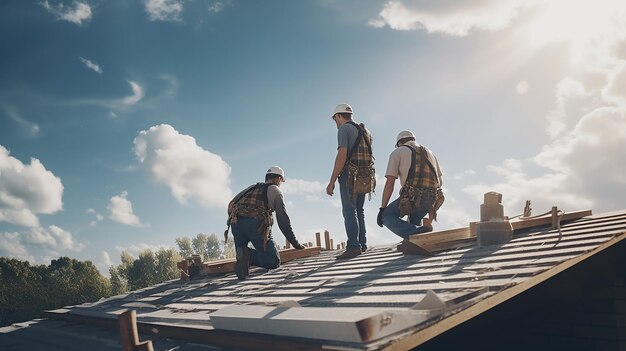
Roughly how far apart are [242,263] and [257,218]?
702 mm

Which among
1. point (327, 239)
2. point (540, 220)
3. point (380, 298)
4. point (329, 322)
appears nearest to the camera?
point (329, 322)

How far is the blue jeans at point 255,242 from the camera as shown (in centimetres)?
650

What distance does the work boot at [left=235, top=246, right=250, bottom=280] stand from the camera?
6.47 metres

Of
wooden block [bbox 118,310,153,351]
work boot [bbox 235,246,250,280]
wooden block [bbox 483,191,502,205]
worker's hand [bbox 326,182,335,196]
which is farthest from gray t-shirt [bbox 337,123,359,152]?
wooden block [bbox 118,310,153,351]

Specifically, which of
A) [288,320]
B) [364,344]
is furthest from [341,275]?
[364,344]

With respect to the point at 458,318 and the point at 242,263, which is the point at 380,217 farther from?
the point at 458,318

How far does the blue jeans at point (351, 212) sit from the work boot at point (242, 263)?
152 cm

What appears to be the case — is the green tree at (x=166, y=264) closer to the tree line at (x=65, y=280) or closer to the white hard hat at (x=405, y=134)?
the tree line at (x=65, y=280)

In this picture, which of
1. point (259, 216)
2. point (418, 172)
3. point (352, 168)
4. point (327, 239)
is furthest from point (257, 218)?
point (327, 239)

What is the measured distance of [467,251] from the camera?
4.36 metres

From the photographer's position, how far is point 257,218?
21.3 feet

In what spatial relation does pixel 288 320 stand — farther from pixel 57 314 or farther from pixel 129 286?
pixel 129 286

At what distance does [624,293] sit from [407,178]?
2.51 metres

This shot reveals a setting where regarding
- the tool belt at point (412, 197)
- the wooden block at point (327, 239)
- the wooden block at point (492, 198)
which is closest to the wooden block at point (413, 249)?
the tool belt at point (412, 197)
